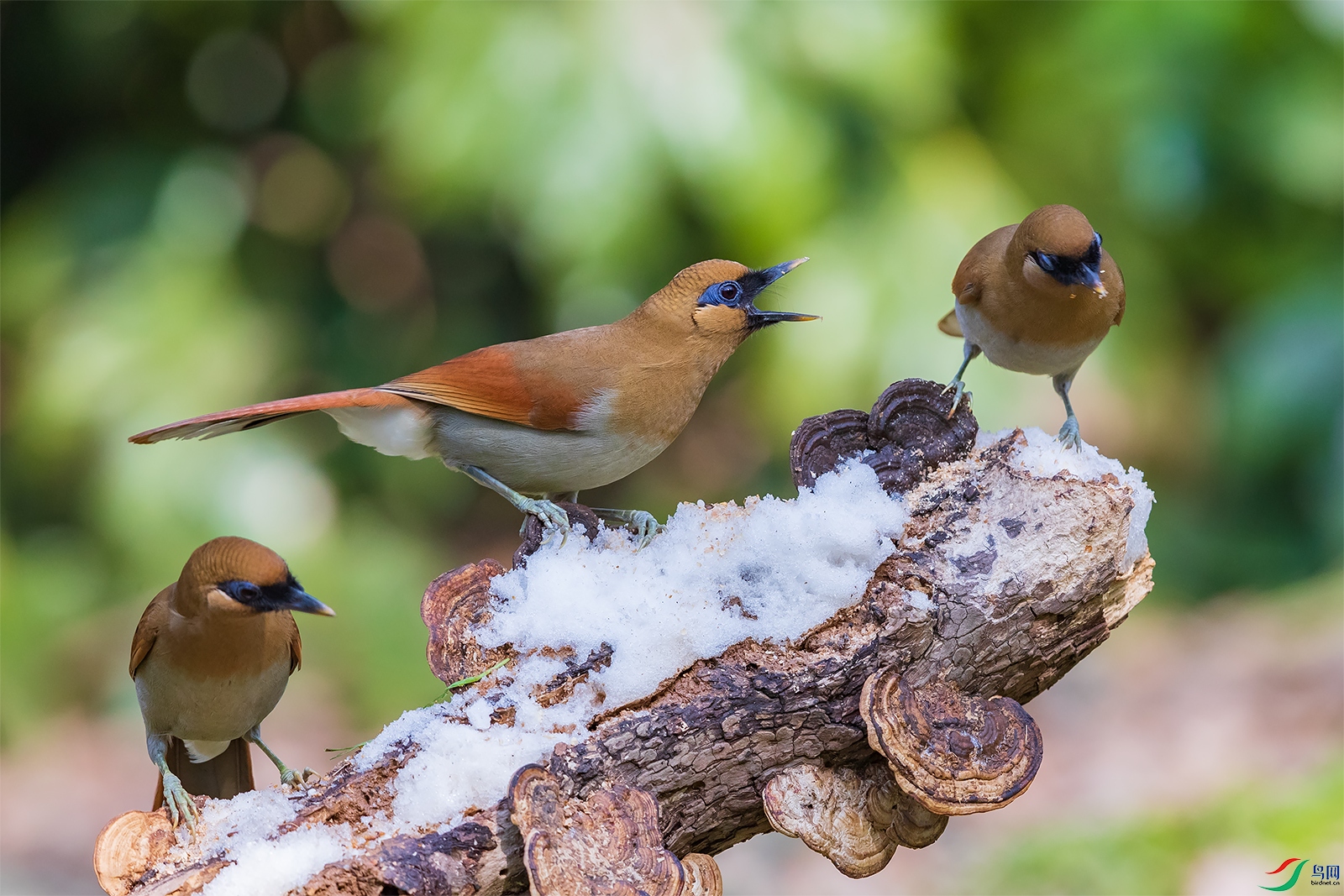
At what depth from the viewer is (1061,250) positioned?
8.39ft

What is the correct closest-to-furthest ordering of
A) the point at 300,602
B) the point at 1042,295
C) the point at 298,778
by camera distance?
the point at 300,602
the point at 298,778
the point at 1042,295

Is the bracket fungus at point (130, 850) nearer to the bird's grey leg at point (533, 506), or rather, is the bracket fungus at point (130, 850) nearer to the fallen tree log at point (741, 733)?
the fallen tree log at point (741, 733)

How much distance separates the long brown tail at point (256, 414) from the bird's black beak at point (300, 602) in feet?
1.28

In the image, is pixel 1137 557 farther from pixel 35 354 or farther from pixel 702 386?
pixel 35 354

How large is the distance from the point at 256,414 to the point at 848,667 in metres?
1.33

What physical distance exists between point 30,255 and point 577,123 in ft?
10.2

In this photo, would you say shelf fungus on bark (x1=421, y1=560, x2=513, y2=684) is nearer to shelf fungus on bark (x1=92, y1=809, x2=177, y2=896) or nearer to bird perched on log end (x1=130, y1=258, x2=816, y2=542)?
bird perched on log end (x1=130, y1=258, x2=816, y2=542)

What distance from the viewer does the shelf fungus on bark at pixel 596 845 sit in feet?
6.54

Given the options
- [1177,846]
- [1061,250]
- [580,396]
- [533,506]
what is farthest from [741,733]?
[1177,846]

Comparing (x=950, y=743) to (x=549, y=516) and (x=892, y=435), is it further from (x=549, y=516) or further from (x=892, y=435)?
(x=549, y=516)

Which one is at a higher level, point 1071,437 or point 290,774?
point 1071,437

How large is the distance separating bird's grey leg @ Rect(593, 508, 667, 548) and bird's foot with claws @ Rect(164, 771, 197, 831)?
1.09 metres
